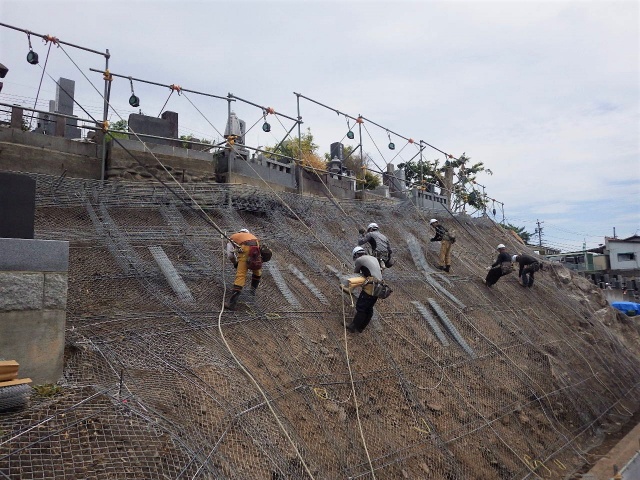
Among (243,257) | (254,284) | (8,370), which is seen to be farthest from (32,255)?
(254,284)

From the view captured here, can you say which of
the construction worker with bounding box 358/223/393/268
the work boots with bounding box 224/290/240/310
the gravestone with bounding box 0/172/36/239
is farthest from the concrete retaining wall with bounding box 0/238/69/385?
the construction worker with bounding box 358/223/393/268

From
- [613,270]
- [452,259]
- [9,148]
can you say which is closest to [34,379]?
[9,148]

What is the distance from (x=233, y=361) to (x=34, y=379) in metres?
2.02

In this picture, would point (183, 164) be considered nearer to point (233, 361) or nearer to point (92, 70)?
point (92, 70)

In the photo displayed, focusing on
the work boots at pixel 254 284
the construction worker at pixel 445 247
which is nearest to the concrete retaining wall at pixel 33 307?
the work boots at pixel 254 284

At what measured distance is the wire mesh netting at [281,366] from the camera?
3922mm

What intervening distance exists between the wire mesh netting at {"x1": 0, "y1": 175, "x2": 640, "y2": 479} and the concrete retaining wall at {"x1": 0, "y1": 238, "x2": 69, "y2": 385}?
0.33 meters

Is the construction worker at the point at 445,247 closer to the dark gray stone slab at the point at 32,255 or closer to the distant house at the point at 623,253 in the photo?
the dark gray stone slab at the point at 32,255

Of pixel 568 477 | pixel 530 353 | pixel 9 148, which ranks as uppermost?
pixel 9 148

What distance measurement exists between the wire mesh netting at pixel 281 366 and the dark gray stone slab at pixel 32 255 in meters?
1.01

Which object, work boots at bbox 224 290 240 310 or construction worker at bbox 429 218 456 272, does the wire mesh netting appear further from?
construction worker at bbox 429 218 456 272

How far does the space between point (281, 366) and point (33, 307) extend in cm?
286

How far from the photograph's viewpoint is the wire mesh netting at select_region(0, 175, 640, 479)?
154 inches

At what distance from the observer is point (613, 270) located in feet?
127
